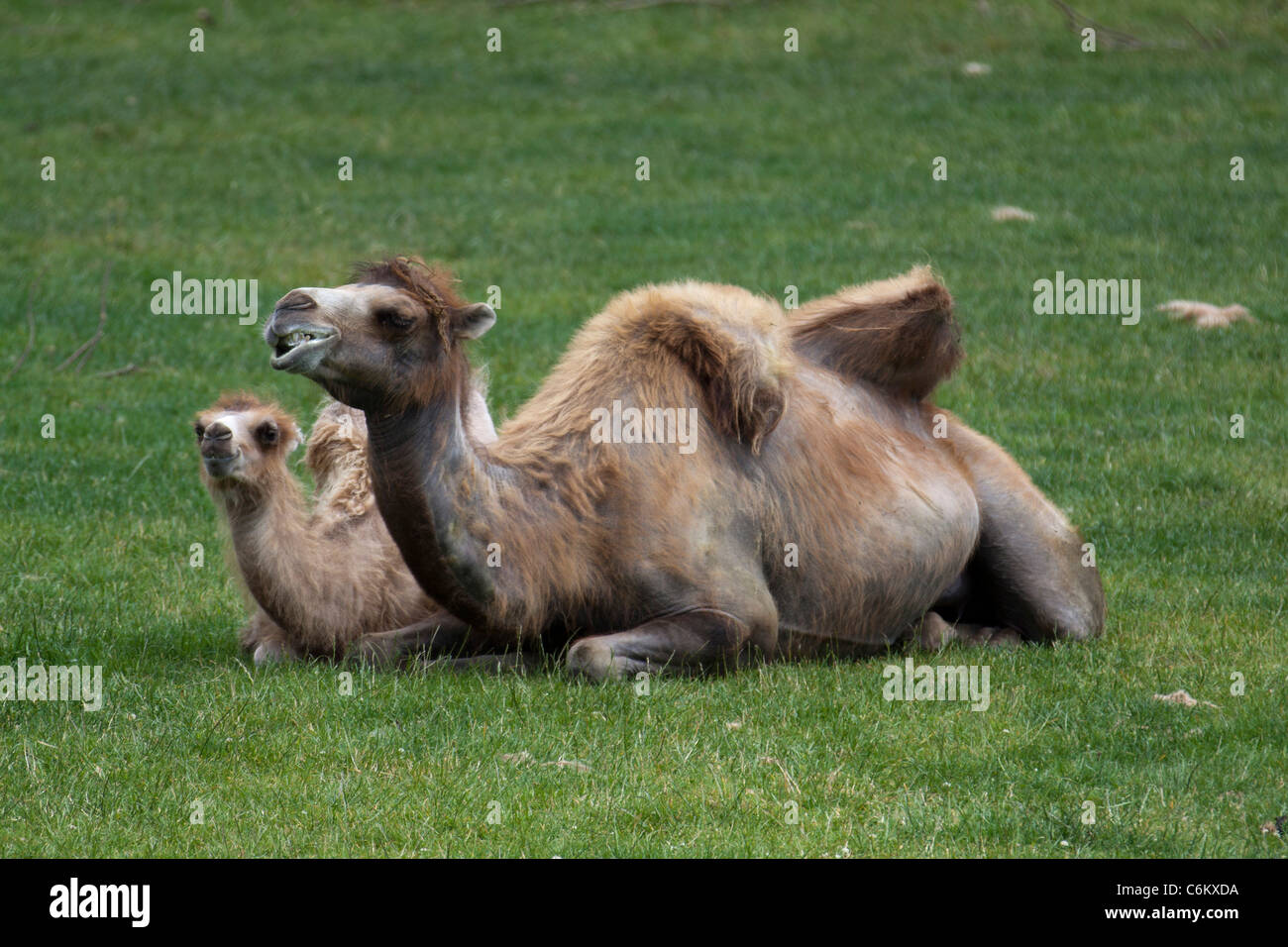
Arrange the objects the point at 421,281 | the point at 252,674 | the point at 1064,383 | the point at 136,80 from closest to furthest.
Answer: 1. the point at 421,281
2. the point at 252,674
3. the point at 1064,383
4. the point at 136,80

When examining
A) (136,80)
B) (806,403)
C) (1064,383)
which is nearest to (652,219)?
(1064,383)

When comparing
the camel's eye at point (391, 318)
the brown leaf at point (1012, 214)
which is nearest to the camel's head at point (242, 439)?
the camel's eye at point (391, 318)

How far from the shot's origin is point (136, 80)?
2555 cm

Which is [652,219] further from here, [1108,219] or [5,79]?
[5,79]

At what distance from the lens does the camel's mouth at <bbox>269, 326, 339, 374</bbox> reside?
6.21 meters

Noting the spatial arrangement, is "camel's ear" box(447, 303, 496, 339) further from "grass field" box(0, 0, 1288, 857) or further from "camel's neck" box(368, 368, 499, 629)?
"grass field" box(0, 0, 1288, 857)

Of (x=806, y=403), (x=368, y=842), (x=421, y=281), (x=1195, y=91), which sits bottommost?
(x=368, y=842)

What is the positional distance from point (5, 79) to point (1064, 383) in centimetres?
1761

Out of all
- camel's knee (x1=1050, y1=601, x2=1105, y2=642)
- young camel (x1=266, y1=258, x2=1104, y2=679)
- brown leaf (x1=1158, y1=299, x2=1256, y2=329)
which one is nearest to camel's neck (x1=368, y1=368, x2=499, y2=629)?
young camel (x1=266, y1=258, x2=1104, y2=679)

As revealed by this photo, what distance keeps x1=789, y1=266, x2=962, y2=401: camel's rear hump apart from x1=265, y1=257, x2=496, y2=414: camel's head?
2.15 metres

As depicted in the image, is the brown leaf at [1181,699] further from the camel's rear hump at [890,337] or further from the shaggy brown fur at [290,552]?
the shaggy brown fur at [290,552]

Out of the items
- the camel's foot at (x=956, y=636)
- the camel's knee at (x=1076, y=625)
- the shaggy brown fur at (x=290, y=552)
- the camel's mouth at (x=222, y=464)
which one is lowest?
the camel's foot at (x=956, y=636)

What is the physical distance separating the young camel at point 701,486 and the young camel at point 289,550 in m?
0.30

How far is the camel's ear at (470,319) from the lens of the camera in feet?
22.6
